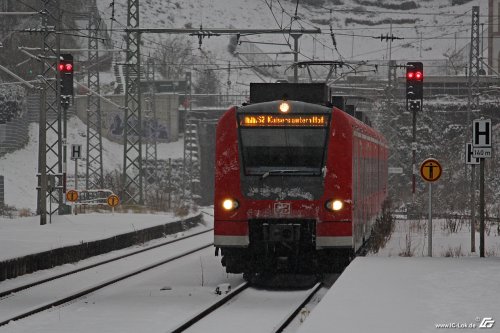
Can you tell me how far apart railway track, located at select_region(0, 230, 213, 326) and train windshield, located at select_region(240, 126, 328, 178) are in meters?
3.20

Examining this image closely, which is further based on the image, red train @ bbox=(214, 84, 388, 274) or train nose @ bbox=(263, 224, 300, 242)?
red train @ bbox=(214, 84, 388, 274)

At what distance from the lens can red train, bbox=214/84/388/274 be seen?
16.6 m

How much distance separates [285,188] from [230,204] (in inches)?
36.5

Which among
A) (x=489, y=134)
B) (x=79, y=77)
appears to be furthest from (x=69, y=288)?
(x=79, y=77)

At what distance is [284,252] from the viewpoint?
16.8 meters

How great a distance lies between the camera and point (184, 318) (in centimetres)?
1290

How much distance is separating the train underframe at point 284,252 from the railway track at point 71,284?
230 centimetres

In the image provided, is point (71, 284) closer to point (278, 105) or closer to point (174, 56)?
point (278, 105)

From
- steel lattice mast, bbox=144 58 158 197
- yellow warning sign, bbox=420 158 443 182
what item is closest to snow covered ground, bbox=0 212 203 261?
yellow warning sign, bbox=420 158 443 182

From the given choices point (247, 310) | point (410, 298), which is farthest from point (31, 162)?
point (410, 298)

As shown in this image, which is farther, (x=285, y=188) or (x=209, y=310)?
(x=285, y=188)

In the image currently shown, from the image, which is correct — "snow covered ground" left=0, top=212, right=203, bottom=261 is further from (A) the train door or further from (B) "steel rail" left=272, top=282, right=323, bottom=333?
(A) the train door

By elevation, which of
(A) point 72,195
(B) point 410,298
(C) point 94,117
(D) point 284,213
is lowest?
(B) point 410,298

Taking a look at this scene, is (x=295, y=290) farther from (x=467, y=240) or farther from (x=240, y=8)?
(x=240, y=8)
